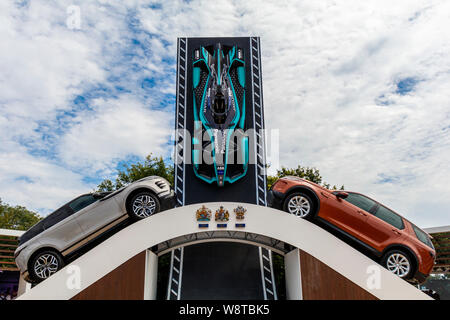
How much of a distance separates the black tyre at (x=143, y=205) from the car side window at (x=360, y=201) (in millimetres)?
5901

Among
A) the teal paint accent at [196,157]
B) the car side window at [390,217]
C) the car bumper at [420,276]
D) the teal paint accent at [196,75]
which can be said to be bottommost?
the car bumper at [420,276]

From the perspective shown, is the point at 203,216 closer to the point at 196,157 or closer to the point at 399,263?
the point at 399,263

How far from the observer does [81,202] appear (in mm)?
11156

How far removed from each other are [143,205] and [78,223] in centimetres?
206

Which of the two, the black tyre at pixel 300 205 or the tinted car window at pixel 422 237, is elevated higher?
the black tyre at pixel 300 205

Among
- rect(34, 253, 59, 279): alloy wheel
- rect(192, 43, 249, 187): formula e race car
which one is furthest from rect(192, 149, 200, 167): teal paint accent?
rect(34, 253, 59, 279): alloy wheel

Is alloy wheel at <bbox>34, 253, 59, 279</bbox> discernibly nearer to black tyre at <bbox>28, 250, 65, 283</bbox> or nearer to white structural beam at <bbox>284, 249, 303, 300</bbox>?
black tyre at <bbox>28, 250, 65, 283</bbox>

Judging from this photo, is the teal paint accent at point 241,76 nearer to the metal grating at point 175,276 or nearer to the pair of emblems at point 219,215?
the metal grating at point 175,276

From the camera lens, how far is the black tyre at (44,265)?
10164 mm

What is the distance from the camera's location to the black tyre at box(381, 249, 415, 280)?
31.0ft

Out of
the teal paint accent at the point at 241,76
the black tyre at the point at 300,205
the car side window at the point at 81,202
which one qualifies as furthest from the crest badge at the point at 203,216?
the teal paint accent at the point at 241,76

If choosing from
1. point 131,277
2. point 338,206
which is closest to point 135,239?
point 131,277
